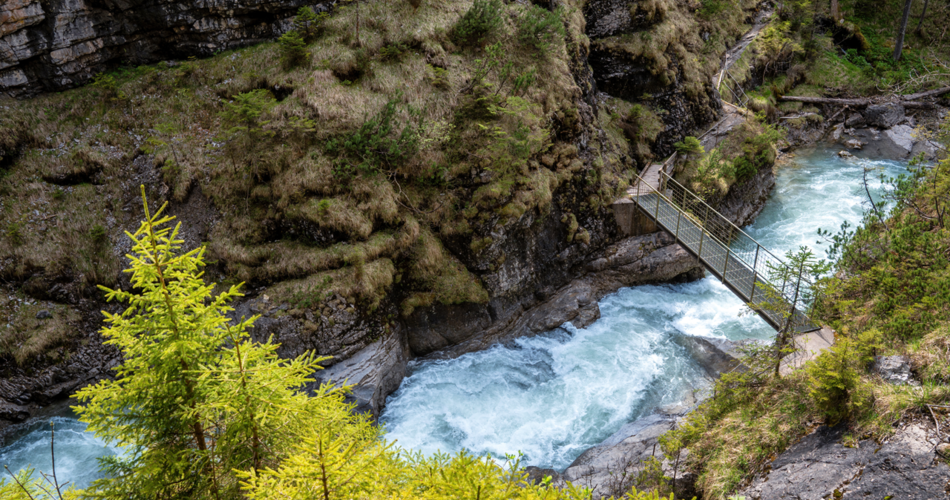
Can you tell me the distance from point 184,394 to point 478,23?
12.7 metres

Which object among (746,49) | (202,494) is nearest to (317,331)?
(202,494)

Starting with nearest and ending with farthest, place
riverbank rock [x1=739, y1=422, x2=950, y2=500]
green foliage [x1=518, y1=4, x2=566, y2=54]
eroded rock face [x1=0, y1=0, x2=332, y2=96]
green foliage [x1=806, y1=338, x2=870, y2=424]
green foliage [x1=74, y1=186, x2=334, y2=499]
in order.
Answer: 1. green foliage [x1=74, y1=186, x2=334, y2=499]
2. riverbank rock [x1=739, y1=422, x2=950, y2=500]
3. green foliage [x1=806, y1=338, x2=870, y2=424]
4. eroded rock face [x1=0, y1=0, x2=332, y2=96]
5. green foliage [x1=518, y1=4, x2=566, y2=54]

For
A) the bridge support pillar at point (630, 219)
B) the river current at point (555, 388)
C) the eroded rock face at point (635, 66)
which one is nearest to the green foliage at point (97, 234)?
the river current at point (555, 388)

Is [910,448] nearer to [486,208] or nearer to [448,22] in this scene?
[486,208]

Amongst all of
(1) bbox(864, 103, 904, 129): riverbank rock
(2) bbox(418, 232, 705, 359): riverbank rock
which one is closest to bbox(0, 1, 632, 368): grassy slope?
(2) bbox(418, 232, 705, 359): riverbank rock

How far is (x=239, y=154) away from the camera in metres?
12.3

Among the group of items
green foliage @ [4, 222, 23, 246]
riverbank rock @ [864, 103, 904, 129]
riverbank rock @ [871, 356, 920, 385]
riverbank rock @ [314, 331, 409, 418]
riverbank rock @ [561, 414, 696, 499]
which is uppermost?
green foliage @ [4, 222, 23, 246]

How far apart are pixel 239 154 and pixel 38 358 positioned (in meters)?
6.04

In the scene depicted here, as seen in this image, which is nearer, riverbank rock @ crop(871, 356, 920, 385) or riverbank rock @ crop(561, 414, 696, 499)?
riverbank rock @ crop(871, 356, 920, 385)

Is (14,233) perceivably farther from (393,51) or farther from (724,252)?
(724,252)

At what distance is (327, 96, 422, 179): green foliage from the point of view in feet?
39.0

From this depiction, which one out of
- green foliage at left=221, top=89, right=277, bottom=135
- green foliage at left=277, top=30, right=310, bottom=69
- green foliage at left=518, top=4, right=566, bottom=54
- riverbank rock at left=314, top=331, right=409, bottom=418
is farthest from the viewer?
green foliage at left=518, top=4, right=566, bottom=54

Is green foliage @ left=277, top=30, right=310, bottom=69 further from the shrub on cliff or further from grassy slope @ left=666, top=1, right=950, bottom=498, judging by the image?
grassy slope @ left=666, top=1, right=950, bottom=498

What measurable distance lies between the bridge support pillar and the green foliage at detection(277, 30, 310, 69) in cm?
985
